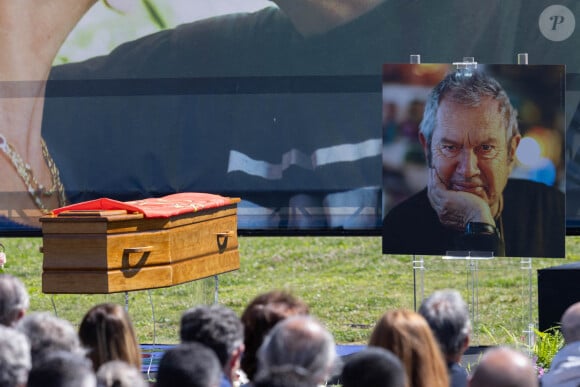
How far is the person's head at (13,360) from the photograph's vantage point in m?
3.04

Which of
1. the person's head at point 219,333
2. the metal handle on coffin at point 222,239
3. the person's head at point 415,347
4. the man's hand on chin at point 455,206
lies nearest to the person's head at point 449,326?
the person's head at point 415,347

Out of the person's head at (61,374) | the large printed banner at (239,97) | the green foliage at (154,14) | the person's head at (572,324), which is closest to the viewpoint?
the person's head at (61,374)

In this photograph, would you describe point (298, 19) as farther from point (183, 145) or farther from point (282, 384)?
point (282, 384)

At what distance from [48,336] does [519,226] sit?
408 cm

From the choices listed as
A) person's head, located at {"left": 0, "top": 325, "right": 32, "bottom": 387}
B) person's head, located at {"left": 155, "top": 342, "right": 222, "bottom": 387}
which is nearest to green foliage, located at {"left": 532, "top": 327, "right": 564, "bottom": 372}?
person's head, located at {"left": 155, "top": 342, "right": 222, "bottom": 387}

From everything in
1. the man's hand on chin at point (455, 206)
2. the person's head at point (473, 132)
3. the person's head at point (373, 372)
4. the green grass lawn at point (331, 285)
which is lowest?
the green grass lawn at point (331, 285)

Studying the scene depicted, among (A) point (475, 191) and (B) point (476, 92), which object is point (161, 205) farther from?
(B) point (476, 92)

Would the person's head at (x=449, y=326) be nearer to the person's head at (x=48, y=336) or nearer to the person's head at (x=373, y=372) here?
the person's head at (x=373, y=372)

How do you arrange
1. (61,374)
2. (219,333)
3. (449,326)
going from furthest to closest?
1. (449,326)
2. (219,333)
3. (61,374)

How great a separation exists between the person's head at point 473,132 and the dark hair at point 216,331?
3486 millimetres

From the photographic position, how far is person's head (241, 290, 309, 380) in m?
3.95

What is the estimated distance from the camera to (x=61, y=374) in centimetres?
280

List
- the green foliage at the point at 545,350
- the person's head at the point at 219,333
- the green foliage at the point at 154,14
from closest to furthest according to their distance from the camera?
1. the person's head at the point at 219,333
2. the green foliage at the point at 545,350
3. the green foliage at the point at 154,14

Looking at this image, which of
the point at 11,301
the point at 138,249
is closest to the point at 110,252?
the point at 138,249
